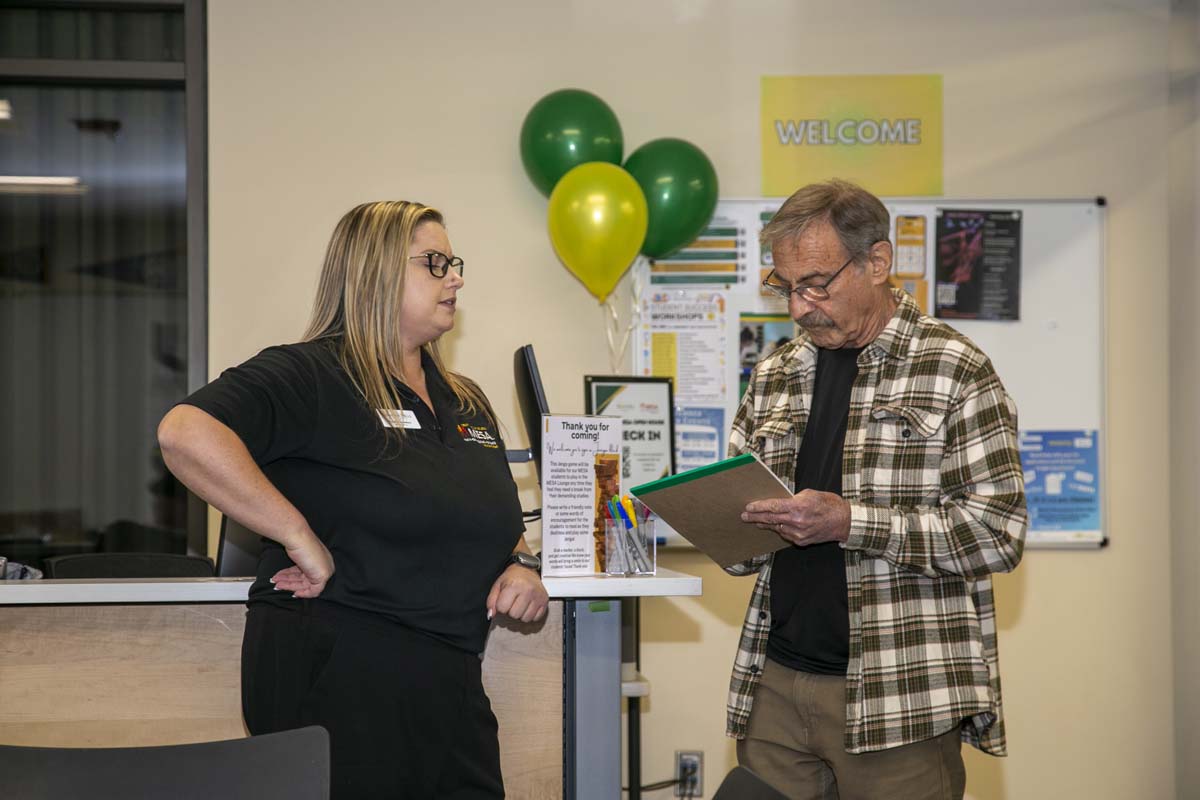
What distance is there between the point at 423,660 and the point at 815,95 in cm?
275

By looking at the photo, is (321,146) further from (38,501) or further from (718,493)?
(718,493)

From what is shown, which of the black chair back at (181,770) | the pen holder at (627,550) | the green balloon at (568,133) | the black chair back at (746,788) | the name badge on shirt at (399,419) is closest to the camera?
the black chair back at (181,770)

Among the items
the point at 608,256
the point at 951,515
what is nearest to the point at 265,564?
the point at 951,515

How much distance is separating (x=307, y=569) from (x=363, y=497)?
0.13 metres

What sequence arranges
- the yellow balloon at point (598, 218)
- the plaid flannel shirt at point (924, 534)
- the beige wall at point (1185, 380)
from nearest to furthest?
1. the plaid flannel shirt at point (924, 534)
2. the yellow balloon at point (598, 218)
3. the beige wall at point (1185, 380)

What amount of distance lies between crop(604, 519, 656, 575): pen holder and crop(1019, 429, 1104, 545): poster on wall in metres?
2.21

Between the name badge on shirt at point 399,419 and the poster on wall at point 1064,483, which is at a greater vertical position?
the name badge on shirt at point 399,419

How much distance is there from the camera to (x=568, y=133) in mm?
3480

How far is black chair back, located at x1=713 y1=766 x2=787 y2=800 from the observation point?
1.32 meters

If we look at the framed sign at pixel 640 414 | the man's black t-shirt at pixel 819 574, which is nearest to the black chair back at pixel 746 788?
the man's black t-shirt at pixel 819 574

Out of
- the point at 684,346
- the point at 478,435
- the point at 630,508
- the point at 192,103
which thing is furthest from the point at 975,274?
the point at 192,103

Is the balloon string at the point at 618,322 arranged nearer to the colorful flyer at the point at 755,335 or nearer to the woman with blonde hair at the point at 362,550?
the colorful flyer at the point at 755,335

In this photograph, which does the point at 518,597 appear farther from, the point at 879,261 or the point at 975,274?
the point at 975,274

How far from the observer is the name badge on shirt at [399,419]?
173cm
